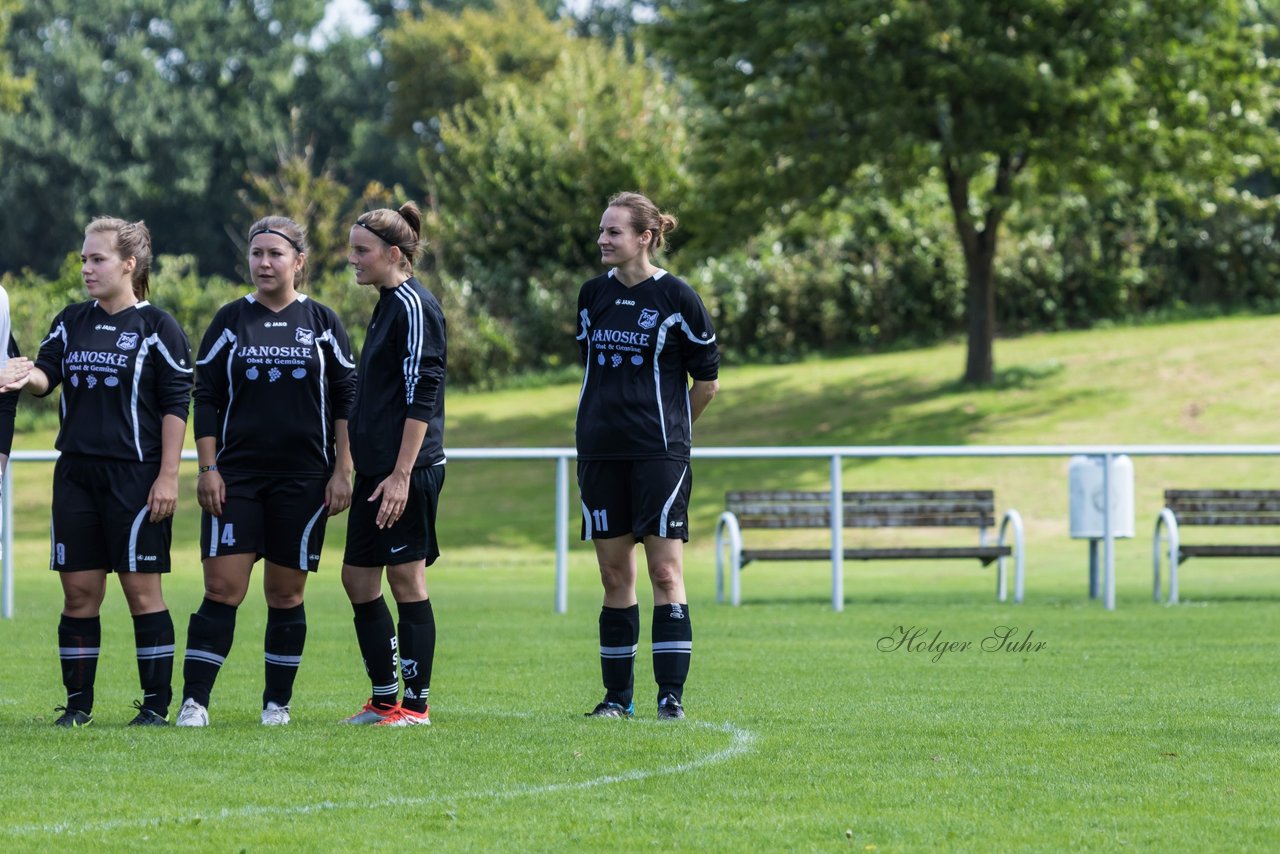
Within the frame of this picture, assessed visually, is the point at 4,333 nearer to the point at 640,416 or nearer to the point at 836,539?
the point at 640,416

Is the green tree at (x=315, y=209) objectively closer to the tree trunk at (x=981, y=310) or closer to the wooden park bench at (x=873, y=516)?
the tree trunk at (x=981, y=310)

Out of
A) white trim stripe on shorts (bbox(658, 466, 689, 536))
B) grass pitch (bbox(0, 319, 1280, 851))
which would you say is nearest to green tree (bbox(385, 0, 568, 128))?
grass pitch (bbox(0, 319, 1280, 851))

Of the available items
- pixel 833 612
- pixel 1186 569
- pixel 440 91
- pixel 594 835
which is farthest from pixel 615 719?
pixel 440 91

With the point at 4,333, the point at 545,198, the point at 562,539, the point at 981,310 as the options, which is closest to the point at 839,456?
the point at 562,539

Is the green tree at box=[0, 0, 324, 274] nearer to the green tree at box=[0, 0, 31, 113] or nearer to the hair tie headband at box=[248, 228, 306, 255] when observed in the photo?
the green tree at box=[0, 0, 31, 113]

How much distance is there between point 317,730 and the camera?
20.9 ft

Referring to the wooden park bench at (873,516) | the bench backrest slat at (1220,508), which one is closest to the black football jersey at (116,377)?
the wooden park bench at (873,516)

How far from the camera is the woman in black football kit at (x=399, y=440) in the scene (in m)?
6.29

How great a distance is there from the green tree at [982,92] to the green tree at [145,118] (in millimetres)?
35212

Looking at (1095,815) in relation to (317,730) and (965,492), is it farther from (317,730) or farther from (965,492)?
(965,492)

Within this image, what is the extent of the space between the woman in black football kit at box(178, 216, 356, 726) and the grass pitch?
0.51 meters

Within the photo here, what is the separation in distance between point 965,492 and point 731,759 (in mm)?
9447

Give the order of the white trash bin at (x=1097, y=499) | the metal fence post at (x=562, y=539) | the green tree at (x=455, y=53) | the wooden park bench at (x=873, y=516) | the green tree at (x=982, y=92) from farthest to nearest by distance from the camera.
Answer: the green tree at (x=455, y=53) → the green tree at (x=982, y=92) → the wooden park bench at (x=873, y=516) → the white trash bin at (x=1097, y=499) → the metal fence post at (x=562, y=539)

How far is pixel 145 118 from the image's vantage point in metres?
57.5
